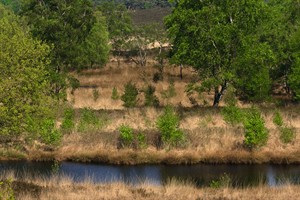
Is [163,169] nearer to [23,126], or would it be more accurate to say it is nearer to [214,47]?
[23,126]

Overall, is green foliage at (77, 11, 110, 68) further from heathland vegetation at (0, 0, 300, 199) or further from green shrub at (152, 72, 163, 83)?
heathland vegetation at (0, 0, 300, 199)

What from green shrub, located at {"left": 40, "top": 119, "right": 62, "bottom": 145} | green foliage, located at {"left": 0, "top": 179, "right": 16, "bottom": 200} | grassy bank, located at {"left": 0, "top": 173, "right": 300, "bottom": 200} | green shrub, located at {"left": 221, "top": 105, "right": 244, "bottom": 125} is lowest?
green shrub, located at {"left": 40, "top": 119, "right": 62, "bottom": 145}

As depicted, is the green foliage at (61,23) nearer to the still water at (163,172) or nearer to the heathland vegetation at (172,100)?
the heathland vegetation at (172,100)

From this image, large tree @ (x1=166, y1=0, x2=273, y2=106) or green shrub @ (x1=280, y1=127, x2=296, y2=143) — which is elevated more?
large tree @ (x1=166, y1=0, x2=273, y2=106)

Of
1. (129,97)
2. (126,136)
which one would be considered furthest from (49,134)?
(129,97)

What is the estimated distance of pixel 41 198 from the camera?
2002 cm

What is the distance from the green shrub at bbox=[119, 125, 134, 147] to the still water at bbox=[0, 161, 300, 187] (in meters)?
2.07

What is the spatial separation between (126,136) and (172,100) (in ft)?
69.3

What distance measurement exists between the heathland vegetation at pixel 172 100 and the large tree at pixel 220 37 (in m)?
0.10

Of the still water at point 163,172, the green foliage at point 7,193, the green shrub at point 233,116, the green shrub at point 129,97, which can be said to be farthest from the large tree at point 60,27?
the green foliage at point 7,193

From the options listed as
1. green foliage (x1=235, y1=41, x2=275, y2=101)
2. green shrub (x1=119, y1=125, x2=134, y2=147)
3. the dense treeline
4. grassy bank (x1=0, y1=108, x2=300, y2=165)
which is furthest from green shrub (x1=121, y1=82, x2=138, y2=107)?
green shrub (x1=119, y1=125, x2=134, y2=147)

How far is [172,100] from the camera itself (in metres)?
53.3

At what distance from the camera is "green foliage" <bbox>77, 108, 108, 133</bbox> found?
117 ft

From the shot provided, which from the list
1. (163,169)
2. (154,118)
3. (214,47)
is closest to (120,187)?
(163,169)
